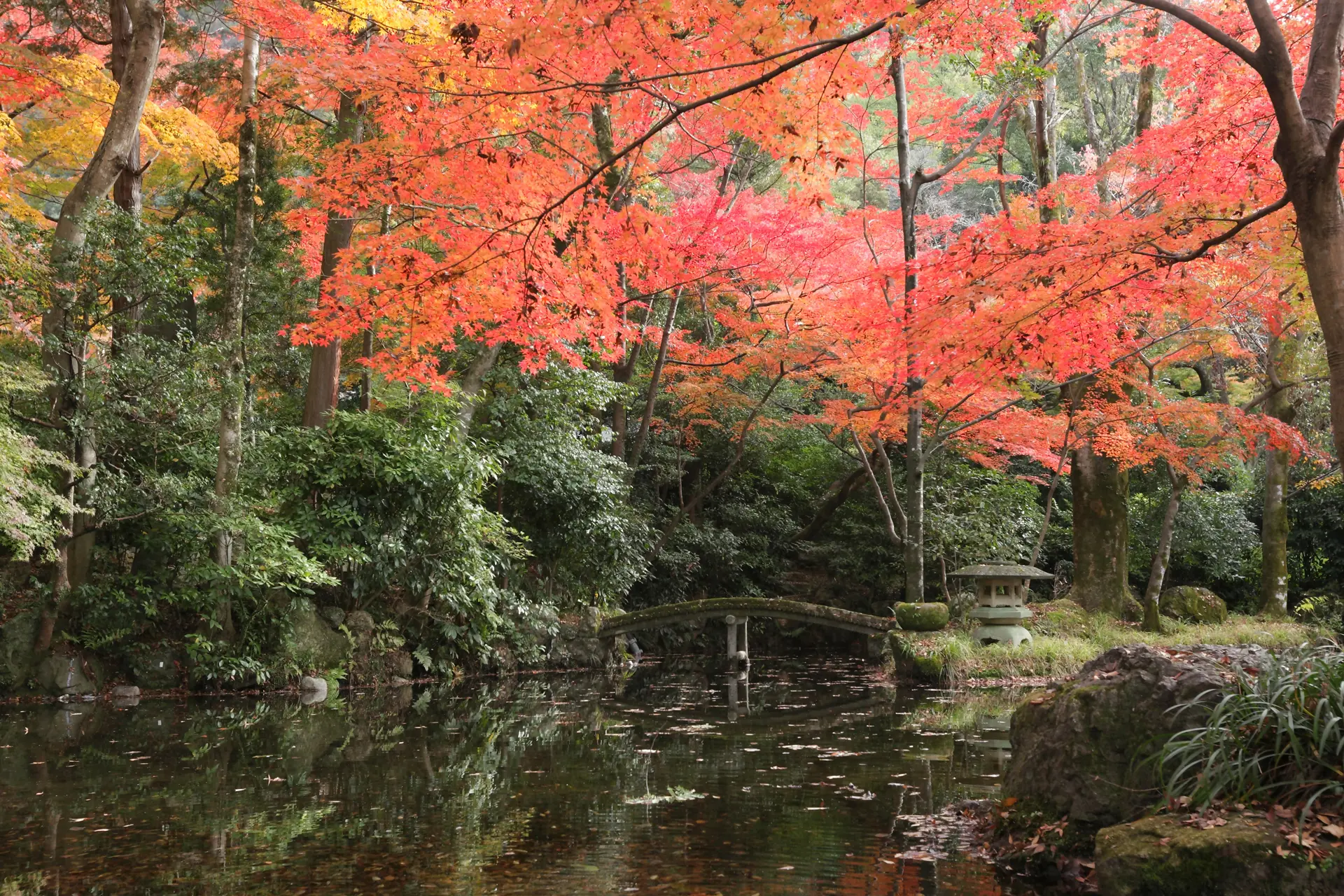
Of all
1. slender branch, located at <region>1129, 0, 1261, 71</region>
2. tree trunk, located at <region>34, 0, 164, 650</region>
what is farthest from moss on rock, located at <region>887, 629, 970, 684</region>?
tree trunk, located at <region>34, 0, 164, 650</region>

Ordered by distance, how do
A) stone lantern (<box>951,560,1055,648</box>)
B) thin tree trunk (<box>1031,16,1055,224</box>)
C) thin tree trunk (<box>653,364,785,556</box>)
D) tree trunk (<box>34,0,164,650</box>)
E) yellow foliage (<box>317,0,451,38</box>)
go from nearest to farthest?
tree trunk (<box>34,0,164,650</box>)
yellow foliage (<box>317,0,451,38</box>)
stone lantern (<box>951,560,1055,648</box>)
thin tree trunk (<box>1031,16,1055,224</box>)
thin tree trunk (<box>653,364,785,556</box>)

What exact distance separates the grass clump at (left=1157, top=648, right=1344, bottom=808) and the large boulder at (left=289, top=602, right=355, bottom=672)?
8585mm

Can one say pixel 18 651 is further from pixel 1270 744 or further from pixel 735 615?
pixel 1270 744

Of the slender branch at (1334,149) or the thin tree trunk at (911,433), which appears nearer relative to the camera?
the slender branch at (1334,149)

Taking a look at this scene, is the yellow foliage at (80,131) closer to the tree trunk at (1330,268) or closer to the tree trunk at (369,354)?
the tree trunk at (369,354)

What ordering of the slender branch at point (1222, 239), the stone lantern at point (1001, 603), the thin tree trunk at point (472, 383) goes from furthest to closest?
the thin tree trunk at point (472, 383) < the stone lantern at point (1001, 603) < the slender branch at point (1222, 239)

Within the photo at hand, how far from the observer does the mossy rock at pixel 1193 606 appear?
1323 centimetres

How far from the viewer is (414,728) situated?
7.57 metres

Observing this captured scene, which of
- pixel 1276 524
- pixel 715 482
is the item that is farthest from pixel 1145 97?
pixel 715 482

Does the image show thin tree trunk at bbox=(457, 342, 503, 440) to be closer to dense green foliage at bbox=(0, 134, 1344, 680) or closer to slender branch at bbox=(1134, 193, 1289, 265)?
dense green foliage at bbox=(0, 134, 1344, 680)

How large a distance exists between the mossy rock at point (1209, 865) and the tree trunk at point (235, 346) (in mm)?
7993

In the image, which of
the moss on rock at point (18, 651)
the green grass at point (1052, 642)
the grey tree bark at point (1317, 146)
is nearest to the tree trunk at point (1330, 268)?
the grey tree bark at point (1317, 146)

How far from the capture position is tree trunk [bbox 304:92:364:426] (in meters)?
10.8

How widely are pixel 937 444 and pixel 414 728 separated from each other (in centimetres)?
712
